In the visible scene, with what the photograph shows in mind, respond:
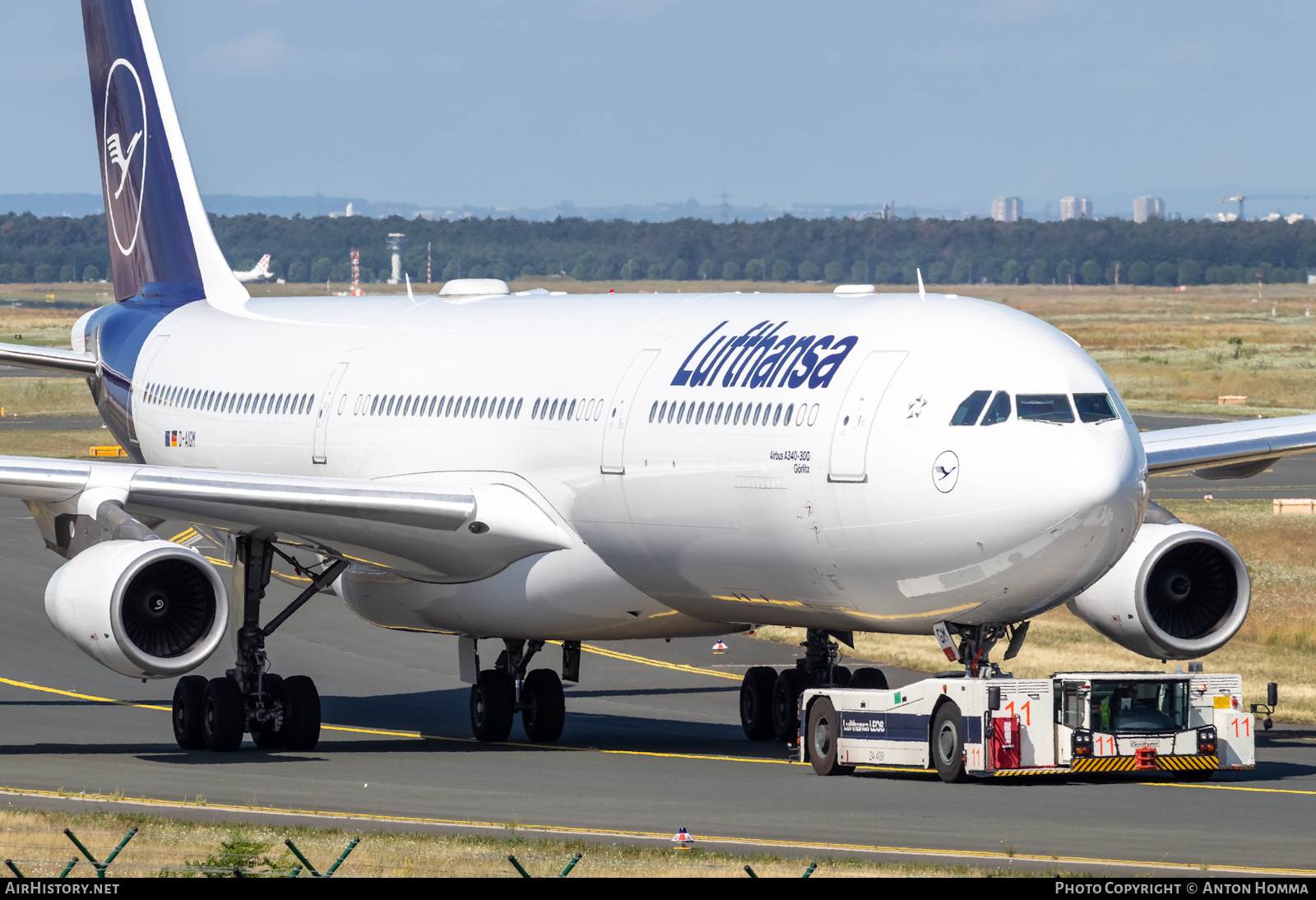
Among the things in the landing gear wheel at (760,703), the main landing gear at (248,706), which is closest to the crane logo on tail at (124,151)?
the main landing gear at (248,706)

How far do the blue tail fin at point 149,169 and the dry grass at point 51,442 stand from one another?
3364 cm

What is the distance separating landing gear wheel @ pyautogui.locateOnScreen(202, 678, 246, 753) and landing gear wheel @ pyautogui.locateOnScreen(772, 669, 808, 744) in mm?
7434

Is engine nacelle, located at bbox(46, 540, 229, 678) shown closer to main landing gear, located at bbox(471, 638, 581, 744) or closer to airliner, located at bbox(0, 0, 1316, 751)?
airliner, located at bbox(0, 0, 1316, 751)

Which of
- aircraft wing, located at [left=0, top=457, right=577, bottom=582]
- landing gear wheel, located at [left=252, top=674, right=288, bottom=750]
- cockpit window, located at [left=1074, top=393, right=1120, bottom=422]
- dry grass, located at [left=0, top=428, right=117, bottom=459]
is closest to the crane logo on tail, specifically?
aircraft wing, located at [left=0, top=457, right=577, bottom=582]

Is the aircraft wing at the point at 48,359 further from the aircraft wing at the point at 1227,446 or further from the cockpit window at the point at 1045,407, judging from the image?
the cockpit window at the point at 1045,407

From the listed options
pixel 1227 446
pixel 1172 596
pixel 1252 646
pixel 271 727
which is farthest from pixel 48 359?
pixel 1252 646

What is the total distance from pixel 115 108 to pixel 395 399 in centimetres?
1236

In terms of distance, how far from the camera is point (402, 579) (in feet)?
98.9

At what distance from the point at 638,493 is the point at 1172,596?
7.09 metres

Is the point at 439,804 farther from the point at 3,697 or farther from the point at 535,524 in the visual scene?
the point at 3,697

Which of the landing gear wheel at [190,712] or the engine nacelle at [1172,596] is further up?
the engine nacelle at [1172,596]

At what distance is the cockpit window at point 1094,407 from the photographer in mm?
22688

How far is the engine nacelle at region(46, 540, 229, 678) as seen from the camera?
2558 centimetres

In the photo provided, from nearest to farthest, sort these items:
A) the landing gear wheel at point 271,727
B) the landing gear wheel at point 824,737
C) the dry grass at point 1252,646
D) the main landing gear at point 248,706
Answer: the landing gear wheel at point 824,737
the main landing gear at point 248,706
the landing gear wheel at point 271,727
the dry grass at point 1252,646
